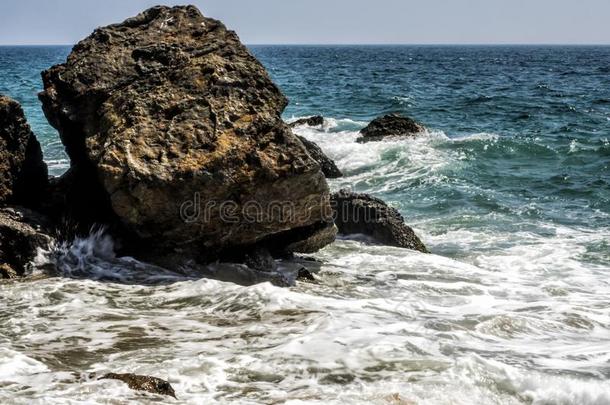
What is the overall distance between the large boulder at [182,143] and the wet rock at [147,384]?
2.61 m

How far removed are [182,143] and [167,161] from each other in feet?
0.92

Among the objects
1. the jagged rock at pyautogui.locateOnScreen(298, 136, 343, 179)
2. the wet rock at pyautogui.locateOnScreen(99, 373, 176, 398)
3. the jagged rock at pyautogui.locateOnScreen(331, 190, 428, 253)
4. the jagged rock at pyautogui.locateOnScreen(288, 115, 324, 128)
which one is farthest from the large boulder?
the jagged rock at pyautogui.locateOnScreen(288, 115, 324, 128)

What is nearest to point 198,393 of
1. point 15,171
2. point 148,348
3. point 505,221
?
point 148,348

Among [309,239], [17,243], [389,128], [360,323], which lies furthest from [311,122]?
[360,323]

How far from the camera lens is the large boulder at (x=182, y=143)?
6.84 metres

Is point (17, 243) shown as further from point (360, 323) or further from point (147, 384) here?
point (360, 323)

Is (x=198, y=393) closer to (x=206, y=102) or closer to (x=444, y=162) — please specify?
(x=206, y=102)

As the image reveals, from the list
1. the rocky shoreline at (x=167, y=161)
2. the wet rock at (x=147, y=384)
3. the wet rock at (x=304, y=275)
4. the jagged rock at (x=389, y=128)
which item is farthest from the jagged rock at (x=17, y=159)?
the jagged rock at (x=389, y=128)

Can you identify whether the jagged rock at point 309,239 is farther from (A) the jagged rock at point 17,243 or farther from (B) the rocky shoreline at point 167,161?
(A) the jagged rock at point 17,243

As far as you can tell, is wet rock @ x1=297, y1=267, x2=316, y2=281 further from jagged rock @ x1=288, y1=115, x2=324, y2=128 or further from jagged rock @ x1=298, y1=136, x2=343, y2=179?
jagged rock @ x1=288, y1=115, x2=324, y2=128

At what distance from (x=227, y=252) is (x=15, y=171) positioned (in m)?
2.55

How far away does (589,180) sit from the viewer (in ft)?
49.5

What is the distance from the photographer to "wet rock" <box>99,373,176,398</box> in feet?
14.3

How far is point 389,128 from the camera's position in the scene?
20516mm
